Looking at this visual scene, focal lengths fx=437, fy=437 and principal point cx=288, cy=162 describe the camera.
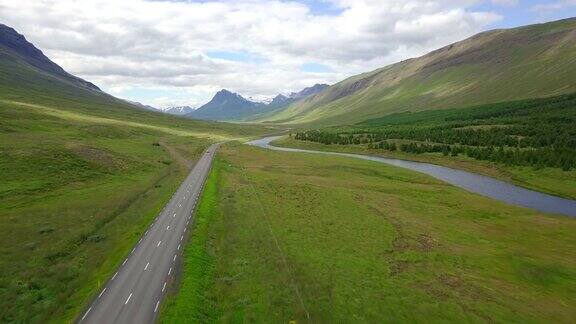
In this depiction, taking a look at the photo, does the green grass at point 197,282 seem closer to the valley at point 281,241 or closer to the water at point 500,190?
the valley at point 281,241

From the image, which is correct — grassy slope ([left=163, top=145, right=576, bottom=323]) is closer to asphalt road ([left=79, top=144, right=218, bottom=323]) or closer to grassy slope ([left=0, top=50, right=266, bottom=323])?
asphalt road ([left=79, top=144, right=218, bottom=323])

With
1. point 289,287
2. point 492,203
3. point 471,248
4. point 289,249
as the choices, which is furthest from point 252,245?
point 492,203

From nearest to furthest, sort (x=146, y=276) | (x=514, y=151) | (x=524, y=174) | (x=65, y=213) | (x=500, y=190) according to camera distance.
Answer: (x=146, y=276), (x=65, y=213), (x=500, y=190), (x=524, y=174), (x=514, y=151)

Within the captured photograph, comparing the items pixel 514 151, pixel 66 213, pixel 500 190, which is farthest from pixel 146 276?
pixel 514 151

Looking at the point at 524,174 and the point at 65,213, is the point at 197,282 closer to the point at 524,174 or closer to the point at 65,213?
the point at 65,213

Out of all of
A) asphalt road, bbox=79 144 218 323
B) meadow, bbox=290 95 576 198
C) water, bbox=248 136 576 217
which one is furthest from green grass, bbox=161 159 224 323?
meadow, bbox=290 95 576 198

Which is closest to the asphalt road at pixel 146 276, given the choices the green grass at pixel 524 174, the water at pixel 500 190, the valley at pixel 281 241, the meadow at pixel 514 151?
the valley at pixel 281 241
